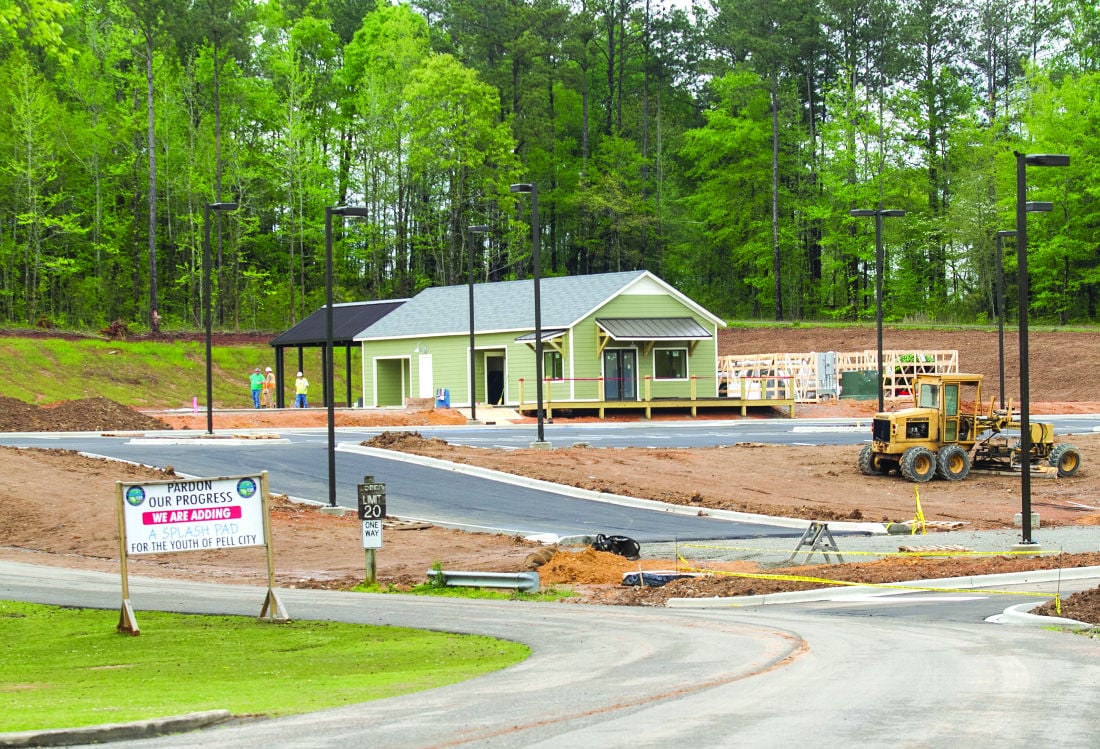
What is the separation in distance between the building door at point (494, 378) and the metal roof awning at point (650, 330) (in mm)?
5001

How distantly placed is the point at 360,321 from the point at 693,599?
4932 cm

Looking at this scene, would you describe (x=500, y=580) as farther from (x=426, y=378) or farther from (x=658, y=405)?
(x=426, y=378)

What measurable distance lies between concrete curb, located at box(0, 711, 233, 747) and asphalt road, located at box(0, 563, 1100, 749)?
139mm

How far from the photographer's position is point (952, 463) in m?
32.3

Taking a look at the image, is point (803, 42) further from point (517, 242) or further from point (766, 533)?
point (766, 533)

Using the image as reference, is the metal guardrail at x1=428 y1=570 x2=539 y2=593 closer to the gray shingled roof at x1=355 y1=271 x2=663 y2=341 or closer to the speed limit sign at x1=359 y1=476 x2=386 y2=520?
the speed limit sign at x1=359 y1=476 x2=386 y2=520

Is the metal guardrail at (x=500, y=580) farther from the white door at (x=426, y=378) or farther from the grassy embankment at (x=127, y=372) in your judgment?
the white door at (x=426, y=378)

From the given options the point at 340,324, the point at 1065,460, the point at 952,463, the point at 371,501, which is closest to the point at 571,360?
the point at 340,324

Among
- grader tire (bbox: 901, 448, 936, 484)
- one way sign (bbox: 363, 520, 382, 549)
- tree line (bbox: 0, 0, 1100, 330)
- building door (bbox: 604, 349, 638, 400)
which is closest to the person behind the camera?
one way sign (bbox: 363, 520, 382, 549)

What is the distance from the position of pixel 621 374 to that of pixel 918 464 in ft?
82.6

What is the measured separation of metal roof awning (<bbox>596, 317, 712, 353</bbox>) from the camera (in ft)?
180

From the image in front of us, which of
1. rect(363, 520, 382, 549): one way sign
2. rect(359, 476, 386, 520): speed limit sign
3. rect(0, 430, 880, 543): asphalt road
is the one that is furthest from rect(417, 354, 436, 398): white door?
rect(363, 520, 382, 549): one way sign

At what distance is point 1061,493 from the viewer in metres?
30.5

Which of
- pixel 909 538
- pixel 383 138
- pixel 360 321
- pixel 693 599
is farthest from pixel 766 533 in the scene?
pixel 383 138
